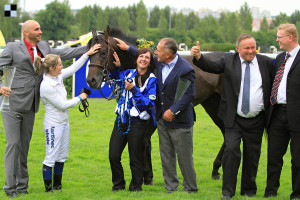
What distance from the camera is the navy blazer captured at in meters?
4.94

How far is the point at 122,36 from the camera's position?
580 centimetres

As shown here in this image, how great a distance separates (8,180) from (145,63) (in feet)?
6.32

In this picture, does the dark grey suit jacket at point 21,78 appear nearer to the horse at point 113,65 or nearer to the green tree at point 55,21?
the horse at point 113,65

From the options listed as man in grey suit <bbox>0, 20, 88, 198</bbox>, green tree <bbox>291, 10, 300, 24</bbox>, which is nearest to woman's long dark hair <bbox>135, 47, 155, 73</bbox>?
man in grey suit <bbox>0, 20, 88, 198</bbox>

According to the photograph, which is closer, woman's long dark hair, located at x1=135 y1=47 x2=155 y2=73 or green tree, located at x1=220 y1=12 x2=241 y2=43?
woman's long dark hair, located at x1=135 y1=47 x2=155 y2=73

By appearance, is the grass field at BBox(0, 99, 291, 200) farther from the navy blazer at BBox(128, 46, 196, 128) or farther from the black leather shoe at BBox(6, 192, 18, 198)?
the navy blazer at BBox(128, 46, 196, 128)

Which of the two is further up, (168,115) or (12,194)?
(168,115)

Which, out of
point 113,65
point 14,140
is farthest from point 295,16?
point 14,140

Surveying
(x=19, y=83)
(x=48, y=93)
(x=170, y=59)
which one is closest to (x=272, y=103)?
(x=170, y=59)

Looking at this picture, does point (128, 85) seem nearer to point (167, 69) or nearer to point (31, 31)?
point (167, 69)

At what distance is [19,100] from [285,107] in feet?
9.13

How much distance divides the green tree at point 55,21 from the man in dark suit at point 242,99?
58.6m

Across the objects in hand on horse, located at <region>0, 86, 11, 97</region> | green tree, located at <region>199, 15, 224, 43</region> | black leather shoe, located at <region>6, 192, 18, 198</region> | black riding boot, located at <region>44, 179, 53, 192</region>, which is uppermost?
hand on horse, located at <region>0, 86, 11, 97</region>

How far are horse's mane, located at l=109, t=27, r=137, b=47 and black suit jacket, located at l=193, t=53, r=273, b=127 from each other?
44.6 inches
